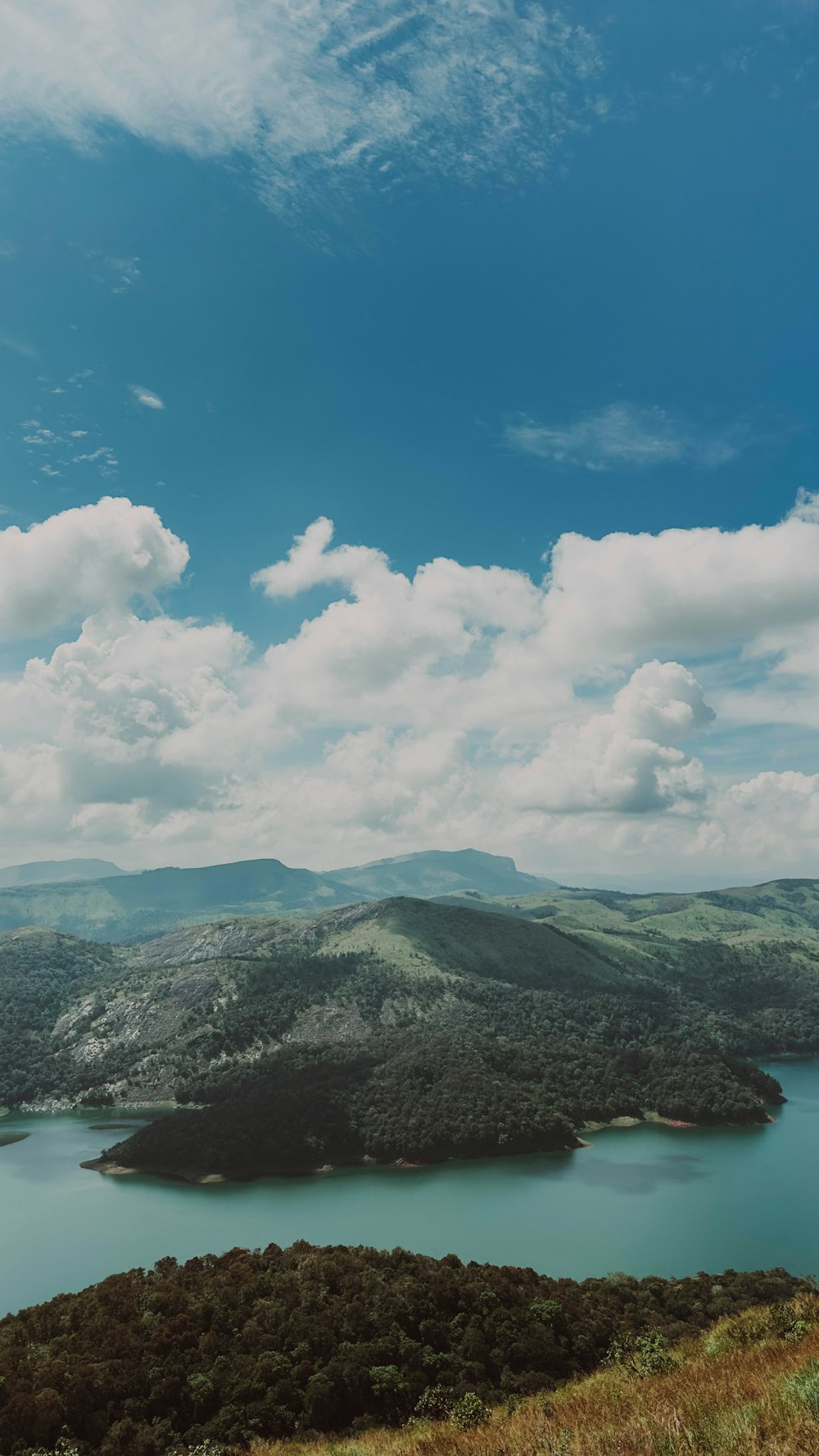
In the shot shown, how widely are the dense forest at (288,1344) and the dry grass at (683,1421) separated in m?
30.8

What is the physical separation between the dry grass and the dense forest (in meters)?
30.8

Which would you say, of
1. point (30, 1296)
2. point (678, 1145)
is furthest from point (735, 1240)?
point (30, 1296)

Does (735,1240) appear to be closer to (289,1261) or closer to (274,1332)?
(289,1261)

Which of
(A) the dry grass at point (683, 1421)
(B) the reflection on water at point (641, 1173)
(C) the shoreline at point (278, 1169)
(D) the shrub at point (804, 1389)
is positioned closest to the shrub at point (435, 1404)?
(A) the dry grass at point (683, 1421)

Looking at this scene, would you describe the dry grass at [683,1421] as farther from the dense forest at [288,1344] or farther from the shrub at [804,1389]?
the dense forest at [288,1344]

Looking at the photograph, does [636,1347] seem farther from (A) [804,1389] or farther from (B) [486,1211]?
(B) [486,1211]

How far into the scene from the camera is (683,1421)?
472 inches

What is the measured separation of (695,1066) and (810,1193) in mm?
63514

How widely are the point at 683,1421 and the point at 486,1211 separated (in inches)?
4259

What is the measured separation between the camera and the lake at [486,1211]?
88.0 meters

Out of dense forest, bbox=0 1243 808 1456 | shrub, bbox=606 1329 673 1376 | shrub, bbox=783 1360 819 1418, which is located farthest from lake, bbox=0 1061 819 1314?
shrub, bbox=783 1360 819 1418

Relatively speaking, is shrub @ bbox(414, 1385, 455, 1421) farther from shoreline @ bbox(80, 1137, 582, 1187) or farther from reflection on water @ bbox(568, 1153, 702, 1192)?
shoreline @ bbox(80, 1137, 582, 1187)

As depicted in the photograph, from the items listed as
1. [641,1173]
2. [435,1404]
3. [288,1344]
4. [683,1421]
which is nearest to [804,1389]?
[683,1421]

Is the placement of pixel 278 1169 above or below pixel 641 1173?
above
